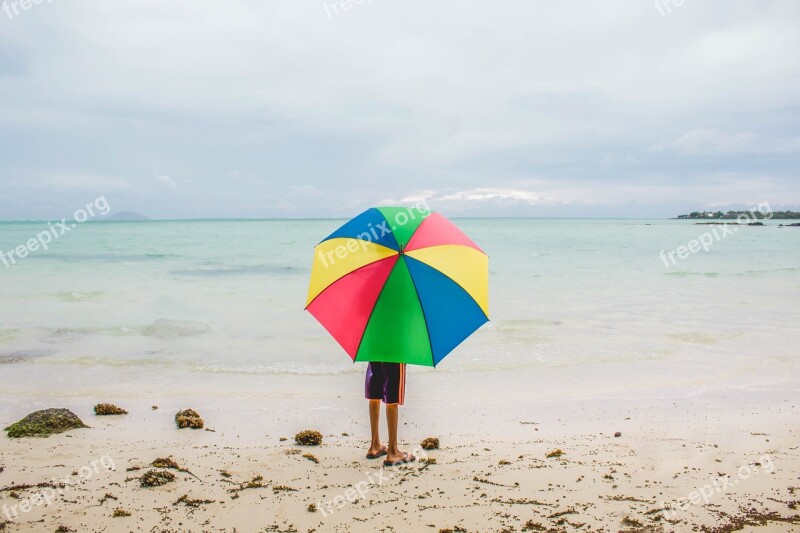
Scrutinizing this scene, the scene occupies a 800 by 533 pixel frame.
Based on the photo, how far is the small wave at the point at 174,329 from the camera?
10.8 m

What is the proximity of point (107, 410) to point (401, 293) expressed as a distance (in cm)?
442

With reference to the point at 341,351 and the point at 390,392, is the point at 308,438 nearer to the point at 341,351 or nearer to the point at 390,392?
the point at 390,392

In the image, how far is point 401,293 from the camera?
12.8ft

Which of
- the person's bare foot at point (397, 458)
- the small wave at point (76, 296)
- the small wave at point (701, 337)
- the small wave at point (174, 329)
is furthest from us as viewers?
the small wave at point (76, 296)

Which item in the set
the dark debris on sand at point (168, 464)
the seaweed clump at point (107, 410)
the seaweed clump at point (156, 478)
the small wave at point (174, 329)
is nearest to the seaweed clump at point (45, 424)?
the seaweed clump at point (107, 410)

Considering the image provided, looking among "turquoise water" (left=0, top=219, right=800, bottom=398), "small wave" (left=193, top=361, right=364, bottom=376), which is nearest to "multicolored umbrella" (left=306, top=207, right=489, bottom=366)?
"turquoise water" (left=0, top=219, right=800, bottom=398)

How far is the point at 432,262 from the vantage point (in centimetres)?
388

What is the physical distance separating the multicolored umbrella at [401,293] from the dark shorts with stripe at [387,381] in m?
0.68

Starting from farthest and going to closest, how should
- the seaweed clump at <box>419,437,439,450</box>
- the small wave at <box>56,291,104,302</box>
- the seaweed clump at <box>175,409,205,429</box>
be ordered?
the small wave at <box>56,291,104,302</box>, the seaweed clump at <box>175,409,205,429</box>, the seaweed clump at <box>419,437,439,450</box>

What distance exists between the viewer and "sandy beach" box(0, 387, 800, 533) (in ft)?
12.1

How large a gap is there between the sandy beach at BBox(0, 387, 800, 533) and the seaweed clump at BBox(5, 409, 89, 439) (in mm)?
150

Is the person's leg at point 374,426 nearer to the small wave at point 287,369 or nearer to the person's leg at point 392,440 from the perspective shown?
the person's leg at point 392,440

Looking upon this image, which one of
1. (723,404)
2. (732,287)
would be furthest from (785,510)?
(732,287)

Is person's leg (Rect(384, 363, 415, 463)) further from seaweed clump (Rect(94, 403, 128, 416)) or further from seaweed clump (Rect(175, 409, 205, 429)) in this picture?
seaweed clump (Rect(94, 403, 128, 416))
